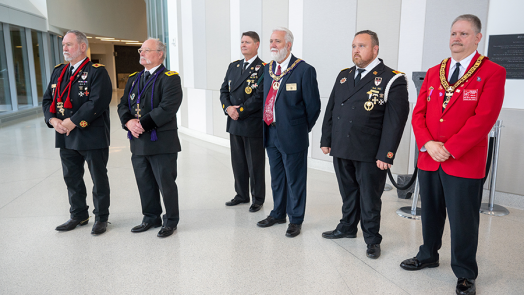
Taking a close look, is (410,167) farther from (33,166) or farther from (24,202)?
(33,166)

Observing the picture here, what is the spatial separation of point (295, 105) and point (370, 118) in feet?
2.23

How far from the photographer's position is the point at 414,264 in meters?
2.72

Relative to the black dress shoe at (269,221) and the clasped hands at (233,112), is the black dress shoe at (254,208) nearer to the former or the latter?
the black dress shoe at (269,221)

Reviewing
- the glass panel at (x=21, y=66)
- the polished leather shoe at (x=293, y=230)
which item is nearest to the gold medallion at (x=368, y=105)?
the polished leather shoe at (x=293, y=230)

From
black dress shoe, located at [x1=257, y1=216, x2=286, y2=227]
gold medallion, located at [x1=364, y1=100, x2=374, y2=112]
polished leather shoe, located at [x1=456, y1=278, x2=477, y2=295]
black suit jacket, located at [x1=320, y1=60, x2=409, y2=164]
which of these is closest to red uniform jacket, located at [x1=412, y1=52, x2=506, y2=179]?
black suit jacket, located at [x1=320, y1=60, x2=409, y2=164]

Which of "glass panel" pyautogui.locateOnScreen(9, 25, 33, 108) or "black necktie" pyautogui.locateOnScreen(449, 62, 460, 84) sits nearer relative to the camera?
"black necktie" pyautogui.locateOnScreen(449, 62, 460, 84)

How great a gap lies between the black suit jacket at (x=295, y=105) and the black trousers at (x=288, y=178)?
95 millimetres

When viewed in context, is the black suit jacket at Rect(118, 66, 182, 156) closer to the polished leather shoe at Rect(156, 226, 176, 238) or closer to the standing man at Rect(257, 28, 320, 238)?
the polished leather shoe at Rect(156, 226, 176, 238)

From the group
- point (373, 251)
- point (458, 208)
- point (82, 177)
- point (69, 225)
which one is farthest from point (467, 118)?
point (69, 225)

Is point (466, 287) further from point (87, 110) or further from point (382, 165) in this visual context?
point (87, 110)

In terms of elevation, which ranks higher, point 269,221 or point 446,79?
point 446,79

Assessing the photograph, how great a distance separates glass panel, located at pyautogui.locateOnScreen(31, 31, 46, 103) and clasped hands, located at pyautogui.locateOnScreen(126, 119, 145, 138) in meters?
12.6

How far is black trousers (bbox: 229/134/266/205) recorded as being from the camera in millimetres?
3977

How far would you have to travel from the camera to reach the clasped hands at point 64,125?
3172 mm
